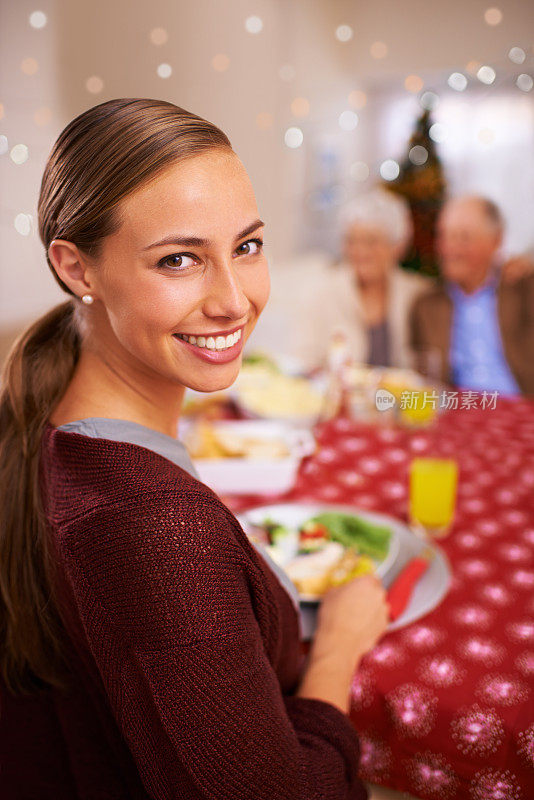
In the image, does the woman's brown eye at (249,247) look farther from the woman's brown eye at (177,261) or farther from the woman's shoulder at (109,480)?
the woman's shoulder at (109,480)

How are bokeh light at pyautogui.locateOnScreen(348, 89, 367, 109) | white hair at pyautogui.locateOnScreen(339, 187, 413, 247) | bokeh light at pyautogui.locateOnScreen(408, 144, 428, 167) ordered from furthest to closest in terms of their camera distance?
1. bokeh light at pyautogui.locateOnScreen(348, 89, 367, 109)
2. white hair at pyautogui.locateOnScreen(339, 187, 413, 247)
3. bokeh light at pyautogui.locateOnScreen(408, 144, 428, 167)

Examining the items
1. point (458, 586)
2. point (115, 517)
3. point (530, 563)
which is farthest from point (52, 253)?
point (530, 563)

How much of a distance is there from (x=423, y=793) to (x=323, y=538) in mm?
351

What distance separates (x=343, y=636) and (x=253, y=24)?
0.80 m

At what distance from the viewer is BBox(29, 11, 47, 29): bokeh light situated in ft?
2.95

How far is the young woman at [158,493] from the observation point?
543mm

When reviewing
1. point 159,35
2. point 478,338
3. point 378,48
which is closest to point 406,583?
point 159,35

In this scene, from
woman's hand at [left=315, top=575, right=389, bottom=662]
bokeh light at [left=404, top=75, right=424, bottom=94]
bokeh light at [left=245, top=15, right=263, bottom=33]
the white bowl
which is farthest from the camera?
bokeh light at [left=404, top=75, right=424, bottom=94]

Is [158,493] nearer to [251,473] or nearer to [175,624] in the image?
[175,624]

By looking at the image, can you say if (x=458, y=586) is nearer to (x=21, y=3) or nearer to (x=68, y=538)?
(x=68, y=538)

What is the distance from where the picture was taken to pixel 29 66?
922 millimetres

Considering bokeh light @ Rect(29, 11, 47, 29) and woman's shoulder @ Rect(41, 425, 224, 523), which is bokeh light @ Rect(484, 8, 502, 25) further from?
woman's shoulder @ Rect(41, 425, 224, 523)

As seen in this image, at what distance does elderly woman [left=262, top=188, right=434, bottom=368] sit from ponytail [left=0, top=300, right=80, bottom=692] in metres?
2.46

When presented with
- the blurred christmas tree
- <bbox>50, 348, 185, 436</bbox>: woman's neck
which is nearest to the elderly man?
the blurred christmas tree
